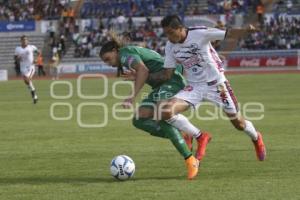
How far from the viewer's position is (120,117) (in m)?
19.6

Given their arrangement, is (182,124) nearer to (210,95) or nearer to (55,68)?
(210,95)

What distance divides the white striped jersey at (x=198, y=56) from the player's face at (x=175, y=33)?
0.13 metres

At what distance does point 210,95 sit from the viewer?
10.1 metres

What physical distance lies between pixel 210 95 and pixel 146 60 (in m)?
1.03

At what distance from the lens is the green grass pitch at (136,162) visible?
8.38m

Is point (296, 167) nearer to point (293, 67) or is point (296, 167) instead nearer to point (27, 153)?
point (27, 153)

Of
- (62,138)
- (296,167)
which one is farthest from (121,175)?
(62,138)

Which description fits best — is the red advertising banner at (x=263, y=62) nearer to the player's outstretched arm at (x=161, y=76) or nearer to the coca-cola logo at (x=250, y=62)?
the coca-cola logo at (x=250, y=62)

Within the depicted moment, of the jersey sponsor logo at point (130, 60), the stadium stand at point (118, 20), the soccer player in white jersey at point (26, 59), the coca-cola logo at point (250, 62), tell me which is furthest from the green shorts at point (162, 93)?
the stadium stand at point (118, 20)

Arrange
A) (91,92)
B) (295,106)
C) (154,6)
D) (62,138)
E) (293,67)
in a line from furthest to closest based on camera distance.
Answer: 1. (154,6)
2. (293,67)
3. (91,92)
4. (295,106)
5. (62,138)

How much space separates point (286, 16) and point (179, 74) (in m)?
40.9

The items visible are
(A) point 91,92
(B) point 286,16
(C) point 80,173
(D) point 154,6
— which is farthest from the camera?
(D) point 154,6

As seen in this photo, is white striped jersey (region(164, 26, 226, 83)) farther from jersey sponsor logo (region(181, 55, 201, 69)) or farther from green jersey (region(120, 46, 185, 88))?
green jersey (region(120, 46, 185, 88))

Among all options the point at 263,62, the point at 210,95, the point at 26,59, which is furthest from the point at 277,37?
the point at 210,95
